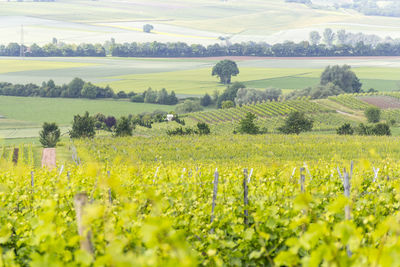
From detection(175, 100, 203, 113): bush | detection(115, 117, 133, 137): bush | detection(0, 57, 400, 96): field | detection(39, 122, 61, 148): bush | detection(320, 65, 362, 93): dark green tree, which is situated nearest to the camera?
detection(39, 122, 61, 148): bush

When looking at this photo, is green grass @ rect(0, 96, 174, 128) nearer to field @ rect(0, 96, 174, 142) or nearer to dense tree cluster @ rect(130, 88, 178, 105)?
field @ rect(0, 96, 174, 142)

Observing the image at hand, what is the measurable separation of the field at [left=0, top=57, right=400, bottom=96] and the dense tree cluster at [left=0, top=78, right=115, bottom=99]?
26.1ft

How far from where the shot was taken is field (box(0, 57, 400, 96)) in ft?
419

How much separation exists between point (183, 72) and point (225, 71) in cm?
1743

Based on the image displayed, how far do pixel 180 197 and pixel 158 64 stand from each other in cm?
15311

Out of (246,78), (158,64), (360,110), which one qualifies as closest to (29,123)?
(360,110)

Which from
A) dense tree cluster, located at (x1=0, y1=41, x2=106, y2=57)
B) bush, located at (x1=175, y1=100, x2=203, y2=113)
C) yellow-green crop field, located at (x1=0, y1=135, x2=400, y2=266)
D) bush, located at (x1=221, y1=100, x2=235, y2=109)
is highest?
dense tree cluster, located at (x1=0, y1=41, x2=106, y2=57)

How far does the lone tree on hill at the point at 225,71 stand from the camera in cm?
13225

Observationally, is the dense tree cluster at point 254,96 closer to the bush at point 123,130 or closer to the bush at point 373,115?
the bush at point 373,115

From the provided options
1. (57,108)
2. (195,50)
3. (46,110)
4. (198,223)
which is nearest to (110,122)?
(46,110)

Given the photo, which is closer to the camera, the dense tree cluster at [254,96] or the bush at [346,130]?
the bush at [346,130]

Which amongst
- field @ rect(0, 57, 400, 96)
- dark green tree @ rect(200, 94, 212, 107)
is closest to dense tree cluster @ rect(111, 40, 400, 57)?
field @ rect(0, 57, 400, 96)

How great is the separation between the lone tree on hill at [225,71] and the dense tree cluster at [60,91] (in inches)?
1223

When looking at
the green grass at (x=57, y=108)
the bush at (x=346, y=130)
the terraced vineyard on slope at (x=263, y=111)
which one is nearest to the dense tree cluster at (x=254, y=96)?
the green grass at (x=57, y=108)
